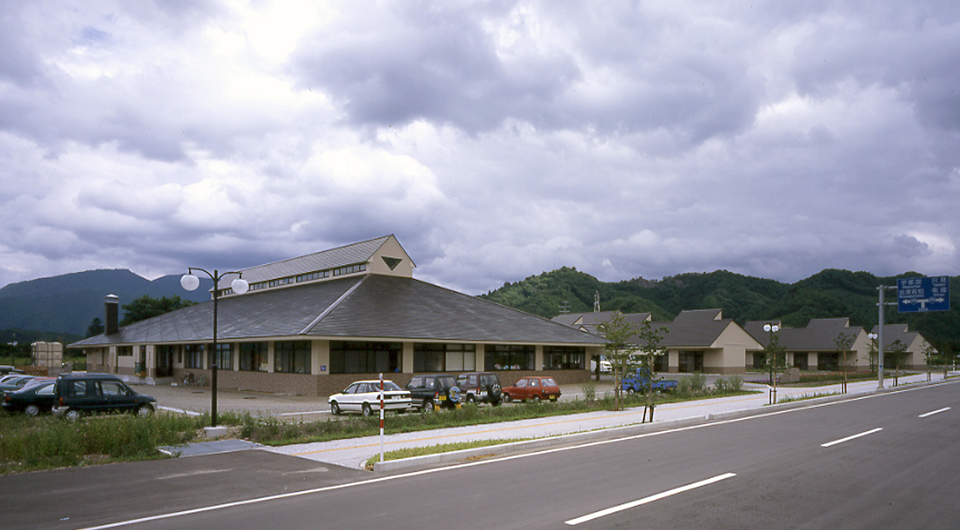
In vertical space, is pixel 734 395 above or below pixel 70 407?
below

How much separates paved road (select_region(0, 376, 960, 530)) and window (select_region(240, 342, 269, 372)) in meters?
24.5

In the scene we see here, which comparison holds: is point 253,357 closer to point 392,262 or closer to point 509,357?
point 392,262

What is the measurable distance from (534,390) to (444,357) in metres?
10.4

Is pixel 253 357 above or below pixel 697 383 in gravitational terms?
above

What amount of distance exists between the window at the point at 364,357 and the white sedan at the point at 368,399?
8903mm

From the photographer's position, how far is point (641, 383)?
28.1 meters

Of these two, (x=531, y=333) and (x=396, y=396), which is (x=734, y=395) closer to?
(x=531, y=333)

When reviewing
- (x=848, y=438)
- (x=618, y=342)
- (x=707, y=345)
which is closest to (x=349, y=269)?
(x=618, y=342)

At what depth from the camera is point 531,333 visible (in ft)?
137

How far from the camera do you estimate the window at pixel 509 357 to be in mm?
39875

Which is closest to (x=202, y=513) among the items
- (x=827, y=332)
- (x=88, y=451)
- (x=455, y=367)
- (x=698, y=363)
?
(x=88, y=451)

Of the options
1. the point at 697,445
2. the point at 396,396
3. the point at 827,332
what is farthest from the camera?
the point at 827,332

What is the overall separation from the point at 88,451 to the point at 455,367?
25.8 metres

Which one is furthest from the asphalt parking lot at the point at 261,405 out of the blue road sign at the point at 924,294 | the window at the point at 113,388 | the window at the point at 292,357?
the blue road sign at the point at 924,294
